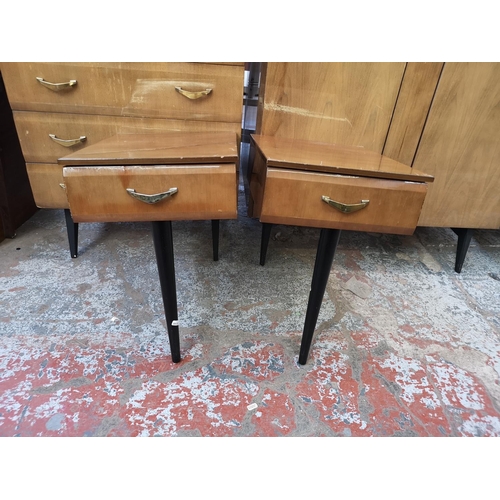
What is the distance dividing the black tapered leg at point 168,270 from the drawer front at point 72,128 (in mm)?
518

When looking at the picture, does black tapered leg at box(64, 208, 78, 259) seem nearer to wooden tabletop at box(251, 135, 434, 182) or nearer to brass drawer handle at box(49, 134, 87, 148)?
brass drawer handle at box(49, 134, 87, 148)

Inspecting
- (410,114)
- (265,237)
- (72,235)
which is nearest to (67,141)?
(72,235)

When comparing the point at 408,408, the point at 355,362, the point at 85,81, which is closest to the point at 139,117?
the point at 85,81

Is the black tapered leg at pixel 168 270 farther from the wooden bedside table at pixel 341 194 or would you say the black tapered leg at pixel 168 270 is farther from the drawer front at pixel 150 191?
the wooden bedside table at pixel 341 194

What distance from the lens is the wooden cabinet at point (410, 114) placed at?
103 centimetres

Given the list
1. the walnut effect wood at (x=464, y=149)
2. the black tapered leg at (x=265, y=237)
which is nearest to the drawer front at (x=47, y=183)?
the black tapered leg at (x=265, y=237)

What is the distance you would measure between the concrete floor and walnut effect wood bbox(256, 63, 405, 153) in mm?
516

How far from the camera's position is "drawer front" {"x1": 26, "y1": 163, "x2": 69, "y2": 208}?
104 centimetres

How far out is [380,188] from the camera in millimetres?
606

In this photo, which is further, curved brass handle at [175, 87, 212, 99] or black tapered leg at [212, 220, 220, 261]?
black tapered leg at [212, 220, 220, 261]

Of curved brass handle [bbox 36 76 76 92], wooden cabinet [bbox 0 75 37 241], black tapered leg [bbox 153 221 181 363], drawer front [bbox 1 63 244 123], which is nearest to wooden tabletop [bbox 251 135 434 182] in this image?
black tapered leg [bbox 153 221 181 363]

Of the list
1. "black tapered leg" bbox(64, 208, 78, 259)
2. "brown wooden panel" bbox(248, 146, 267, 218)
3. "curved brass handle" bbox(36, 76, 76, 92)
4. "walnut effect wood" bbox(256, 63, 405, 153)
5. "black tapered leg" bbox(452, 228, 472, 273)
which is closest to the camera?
"brown wooden panel" bbox(248, 146, 267, 218)

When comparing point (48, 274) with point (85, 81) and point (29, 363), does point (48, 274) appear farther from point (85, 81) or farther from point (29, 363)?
point (85, 81)

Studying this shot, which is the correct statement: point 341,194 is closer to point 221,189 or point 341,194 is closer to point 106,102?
point 221,189
